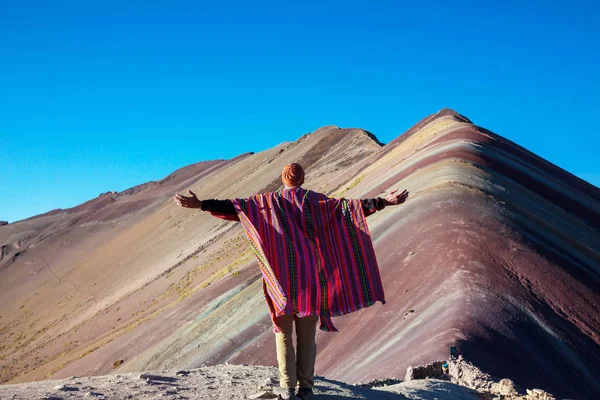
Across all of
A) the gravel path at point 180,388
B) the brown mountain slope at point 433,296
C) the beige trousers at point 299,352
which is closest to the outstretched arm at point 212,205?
the beige trousers at point 299,352

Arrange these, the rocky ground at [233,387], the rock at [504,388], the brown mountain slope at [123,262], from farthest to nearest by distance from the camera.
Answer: the brown mountain slope at [123,262] < the rock at [504,388] < the rocky ground at [233,387]

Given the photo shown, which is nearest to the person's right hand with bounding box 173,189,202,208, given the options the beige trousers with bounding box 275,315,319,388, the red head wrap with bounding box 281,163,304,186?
the red head wrap with bounding box 281,163,304,186

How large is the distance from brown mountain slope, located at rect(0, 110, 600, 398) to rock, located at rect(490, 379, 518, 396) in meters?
0.76

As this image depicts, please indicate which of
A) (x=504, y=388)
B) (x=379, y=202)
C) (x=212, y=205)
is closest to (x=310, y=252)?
(x=379, y=202)

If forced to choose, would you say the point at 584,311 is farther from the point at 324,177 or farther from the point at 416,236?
the point at 324,177

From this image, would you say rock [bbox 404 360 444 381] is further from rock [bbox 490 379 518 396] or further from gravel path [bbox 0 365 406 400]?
gravel path [bbox 0 365 406 400]

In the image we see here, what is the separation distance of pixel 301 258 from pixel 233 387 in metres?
1.27

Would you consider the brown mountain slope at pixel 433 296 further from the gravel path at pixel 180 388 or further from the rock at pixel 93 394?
the rock at pixel 93 394

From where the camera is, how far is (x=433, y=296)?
10977 mm

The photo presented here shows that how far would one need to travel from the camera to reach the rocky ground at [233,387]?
17.8 feet

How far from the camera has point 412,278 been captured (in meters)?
12.4

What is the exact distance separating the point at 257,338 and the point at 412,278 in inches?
182

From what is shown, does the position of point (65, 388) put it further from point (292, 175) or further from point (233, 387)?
point (292, 175)

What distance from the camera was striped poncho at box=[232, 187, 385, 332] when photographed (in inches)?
220
